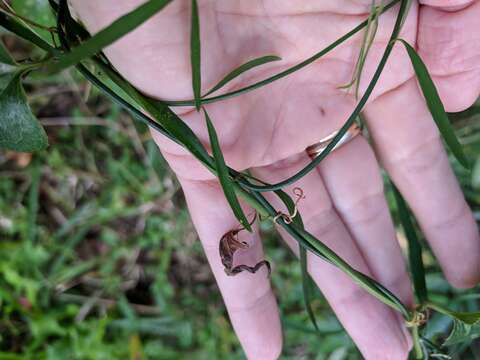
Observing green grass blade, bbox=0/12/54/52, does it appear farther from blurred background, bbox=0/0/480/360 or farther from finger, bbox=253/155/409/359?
blurred background, bbox=0/0/480/360

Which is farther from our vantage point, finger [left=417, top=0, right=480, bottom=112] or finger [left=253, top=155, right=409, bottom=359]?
finger [left=253, top=155, right=409, bottom=359]

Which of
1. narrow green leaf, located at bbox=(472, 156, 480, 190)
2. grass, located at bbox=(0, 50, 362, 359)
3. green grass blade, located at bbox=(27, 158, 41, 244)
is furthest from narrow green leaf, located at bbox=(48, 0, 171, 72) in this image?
green grass blade, located at bbox=(27, 158, 41, 244)

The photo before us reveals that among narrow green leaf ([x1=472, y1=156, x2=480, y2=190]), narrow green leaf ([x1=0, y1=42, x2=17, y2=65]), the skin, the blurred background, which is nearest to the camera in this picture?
narrow green leaf ([x1=0, y1=42, x2=17, y2=65])

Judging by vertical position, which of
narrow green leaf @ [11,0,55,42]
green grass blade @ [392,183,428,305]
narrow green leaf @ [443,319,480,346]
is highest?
narrow green leaf @ [11,0,55,42]

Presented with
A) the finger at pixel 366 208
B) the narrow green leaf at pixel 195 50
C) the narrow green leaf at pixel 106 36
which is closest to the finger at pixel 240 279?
the finger at pixel 366 208

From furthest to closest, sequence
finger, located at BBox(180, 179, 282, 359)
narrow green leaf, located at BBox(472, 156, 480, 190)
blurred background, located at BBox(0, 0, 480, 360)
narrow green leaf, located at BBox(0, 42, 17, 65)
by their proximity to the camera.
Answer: blurred background, located at BBox(0, 0, 480, 360) → narrow green leaf, located at BBox(472, 156, 480, 190) → finger, located at BBox(180, 179, 282, 359) → narrow green leaf, located at BBox(0, 42, 17, 65)

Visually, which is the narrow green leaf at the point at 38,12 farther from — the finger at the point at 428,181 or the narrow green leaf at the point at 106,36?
the finger at the point at 428,181
